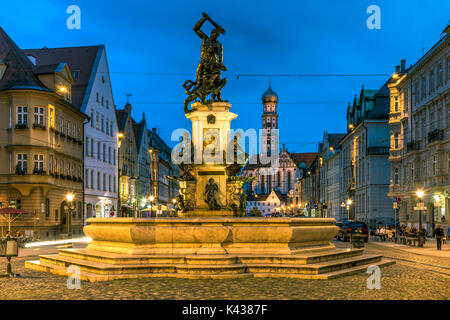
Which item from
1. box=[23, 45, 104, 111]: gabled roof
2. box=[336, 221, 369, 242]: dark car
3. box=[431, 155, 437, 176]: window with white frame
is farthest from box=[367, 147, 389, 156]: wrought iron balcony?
box=[23, 45, 104, 111]: gabled roof

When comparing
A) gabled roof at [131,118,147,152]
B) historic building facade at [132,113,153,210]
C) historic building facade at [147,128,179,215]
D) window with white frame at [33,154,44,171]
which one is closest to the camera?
window with white frame at [33,154,44,171]

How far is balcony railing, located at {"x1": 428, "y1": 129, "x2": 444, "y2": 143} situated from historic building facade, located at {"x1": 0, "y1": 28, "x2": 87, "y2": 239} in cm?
2542

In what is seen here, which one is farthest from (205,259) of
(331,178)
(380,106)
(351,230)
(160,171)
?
(331,178)

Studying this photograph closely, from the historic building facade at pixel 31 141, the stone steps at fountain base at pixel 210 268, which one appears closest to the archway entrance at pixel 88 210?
the historic building facade at pixel 31 141

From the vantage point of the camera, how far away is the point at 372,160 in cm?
6675

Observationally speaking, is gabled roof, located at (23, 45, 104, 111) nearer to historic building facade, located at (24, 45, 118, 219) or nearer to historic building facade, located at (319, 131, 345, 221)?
historic building facade, located at (24, 45, 118, 219)

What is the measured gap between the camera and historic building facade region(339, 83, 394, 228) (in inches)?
2581

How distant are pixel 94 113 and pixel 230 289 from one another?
48.3 m

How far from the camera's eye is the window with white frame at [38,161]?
4285cm

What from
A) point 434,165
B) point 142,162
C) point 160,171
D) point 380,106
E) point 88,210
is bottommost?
point 88,210

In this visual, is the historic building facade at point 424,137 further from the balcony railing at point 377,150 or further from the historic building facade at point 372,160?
the balcony railing at point 377,150

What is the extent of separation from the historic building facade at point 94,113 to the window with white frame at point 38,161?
12136 mm

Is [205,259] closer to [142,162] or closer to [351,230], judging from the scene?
[351,230]

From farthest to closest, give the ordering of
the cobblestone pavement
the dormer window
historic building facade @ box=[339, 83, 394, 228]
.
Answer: historic building facade @ box=[339, 83, 394, 228] < the dormer window < the cobblestone pavement
